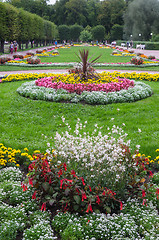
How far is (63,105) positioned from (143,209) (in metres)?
→ 4.48

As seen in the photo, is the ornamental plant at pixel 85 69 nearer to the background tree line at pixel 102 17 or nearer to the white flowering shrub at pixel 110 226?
the white flowering shrub at pixel 110 226

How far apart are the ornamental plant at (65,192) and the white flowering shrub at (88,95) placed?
4389 mm

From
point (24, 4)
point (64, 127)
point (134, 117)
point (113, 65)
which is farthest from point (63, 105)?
point (24, 4)

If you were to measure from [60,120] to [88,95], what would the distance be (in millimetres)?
1628

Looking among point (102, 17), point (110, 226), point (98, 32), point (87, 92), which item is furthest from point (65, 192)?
point (102, 17)

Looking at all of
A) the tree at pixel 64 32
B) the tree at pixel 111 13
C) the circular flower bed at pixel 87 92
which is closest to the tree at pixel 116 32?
the tree at pixel 111 13

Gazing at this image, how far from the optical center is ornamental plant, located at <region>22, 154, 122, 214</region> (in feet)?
9.21

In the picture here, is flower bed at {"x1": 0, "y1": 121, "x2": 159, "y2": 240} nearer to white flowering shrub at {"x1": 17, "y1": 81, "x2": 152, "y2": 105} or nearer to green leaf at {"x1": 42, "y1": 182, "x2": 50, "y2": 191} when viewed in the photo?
green leaf at {"x1": 42, "y1": 182, "x2": 50, "y2": 191}

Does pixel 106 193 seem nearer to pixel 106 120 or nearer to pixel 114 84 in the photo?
pixel 106 120

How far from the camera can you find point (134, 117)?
627 centimetres

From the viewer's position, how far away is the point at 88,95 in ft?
24.3

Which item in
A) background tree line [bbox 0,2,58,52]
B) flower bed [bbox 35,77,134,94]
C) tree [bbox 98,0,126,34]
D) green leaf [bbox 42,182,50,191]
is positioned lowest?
green leaf [bbox 42,182,50,191]

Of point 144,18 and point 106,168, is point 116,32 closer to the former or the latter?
point 144,18

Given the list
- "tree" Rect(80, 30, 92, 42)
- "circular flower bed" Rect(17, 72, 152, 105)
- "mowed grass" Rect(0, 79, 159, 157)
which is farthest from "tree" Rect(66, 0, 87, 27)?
"mowed grass" Rect(0, 79, 159, 157)
